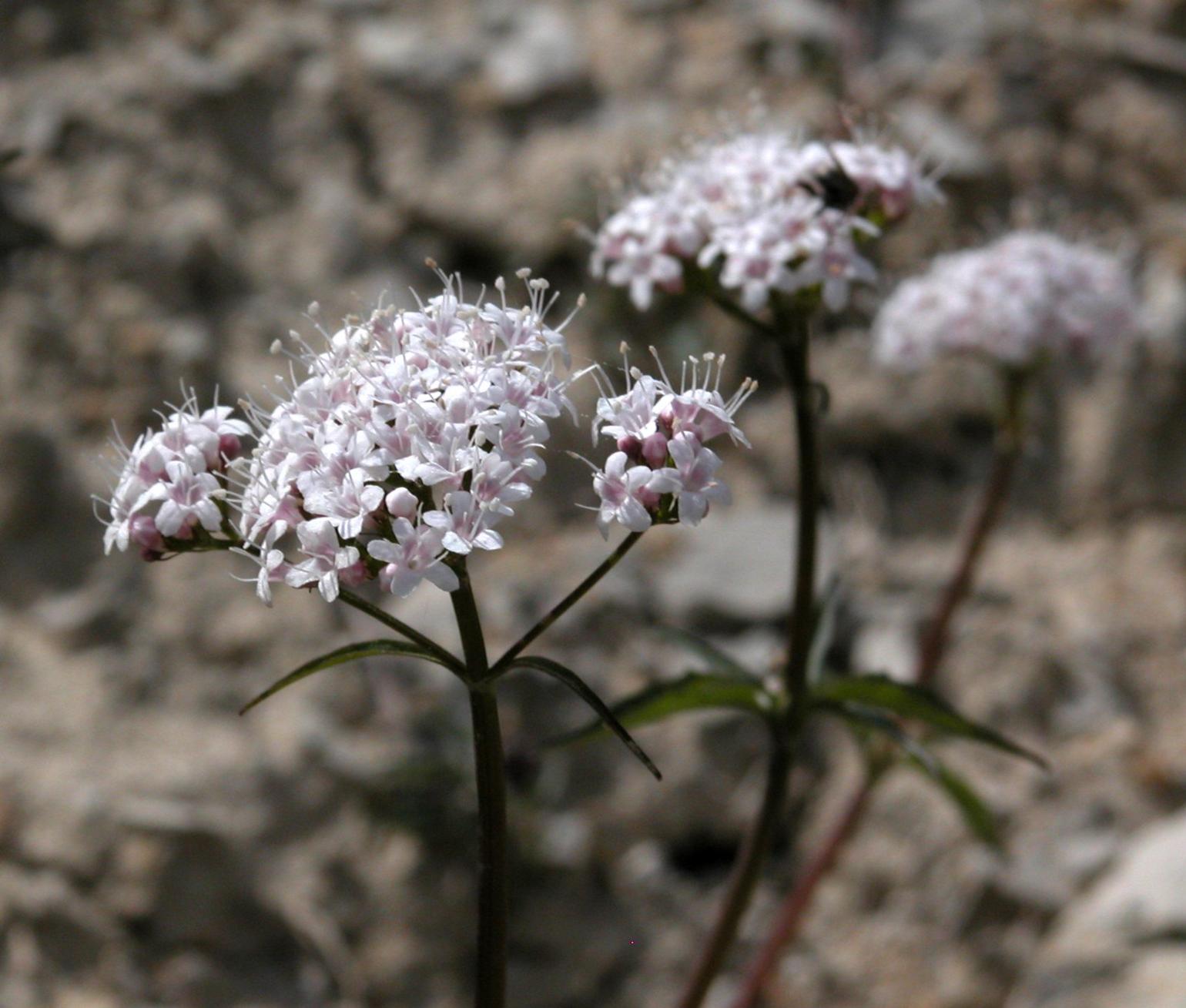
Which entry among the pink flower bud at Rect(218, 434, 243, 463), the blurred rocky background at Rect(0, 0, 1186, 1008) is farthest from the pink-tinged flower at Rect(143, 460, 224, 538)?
the blurred rocky background at Rect(0, 0, 1186, 1008)

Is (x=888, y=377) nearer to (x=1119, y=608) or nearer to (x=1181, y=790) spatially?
(x=1119, y=608)

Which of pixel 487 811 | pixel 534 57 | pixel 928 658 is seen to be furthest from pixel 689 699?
pixel 534 57

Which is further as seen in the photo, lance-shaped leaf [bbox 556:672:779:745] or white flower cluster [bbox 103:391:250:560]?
lance-shaped leaf [bbox 556:672:779:745]

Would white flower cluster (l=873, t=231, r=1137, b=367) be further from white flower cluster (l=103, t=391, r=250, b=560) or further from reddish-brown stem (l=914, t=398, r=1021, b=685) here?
white flower cluster (l=103, t=391, r=250, b=560)

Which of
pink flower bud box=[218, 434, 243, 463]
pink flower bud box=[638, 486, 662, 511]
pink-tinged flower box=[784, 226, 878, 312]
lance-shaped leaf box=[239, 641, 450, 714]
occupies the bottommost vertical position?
lance-shaped leaf box=[239, 641, 450, 714]

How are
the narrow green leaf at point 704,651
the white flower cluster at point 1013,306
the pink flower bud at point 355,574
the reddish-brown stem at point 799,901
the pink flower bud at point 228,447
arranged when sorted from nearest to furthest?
the pink flower bud at point 355,574 < the pink flower bud at point 228,447 < the narrow green leaf at point 704,651 < the reddish-brown stem at point 799,901 < the white flower cluster at point 1013,306

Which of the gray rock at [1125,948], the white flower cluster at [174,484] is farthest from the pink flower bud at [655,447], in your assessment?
the gray rock at [1125,948]

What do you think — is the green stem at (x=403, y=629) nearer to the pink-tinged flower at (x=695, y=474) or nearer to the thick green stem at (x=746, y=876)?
the pink-tinged flower at (x=695, y=474)
